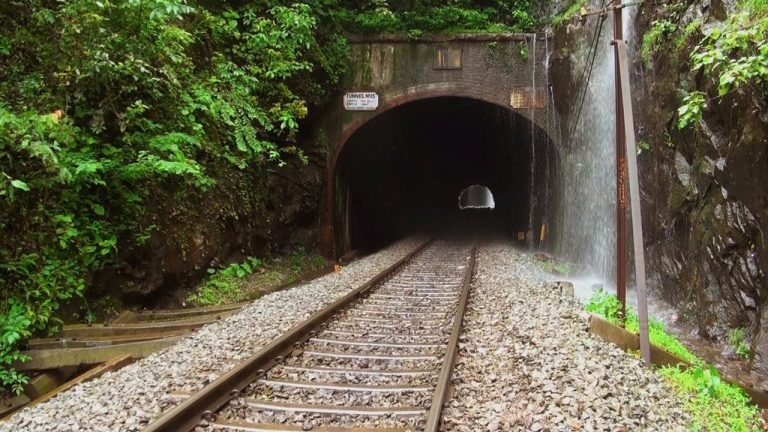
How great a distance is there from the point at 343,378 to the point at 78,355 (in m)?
2.79

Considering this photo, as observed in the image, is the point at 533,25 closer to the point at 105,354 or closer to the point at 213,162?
the point at 213,162

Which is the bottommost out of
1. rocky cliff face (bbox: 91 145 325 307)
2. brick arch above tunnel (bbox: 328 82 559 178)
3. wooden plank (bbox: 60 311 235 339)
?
wooden plank (bbox: 60 311 235 339)

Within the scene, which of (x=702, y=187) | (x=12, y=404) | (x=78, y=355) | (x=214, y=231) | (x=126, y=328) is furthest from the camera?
(x=214, y=231)

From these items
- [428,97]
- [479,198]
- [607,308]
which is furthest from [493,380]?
[479,198]

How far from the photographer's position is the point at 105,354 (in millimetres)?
5090

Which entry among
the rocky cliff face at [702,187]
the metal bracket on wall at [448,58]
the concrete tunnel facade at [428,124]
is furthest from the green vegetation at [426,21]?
the rocky cliff face at [702,187]

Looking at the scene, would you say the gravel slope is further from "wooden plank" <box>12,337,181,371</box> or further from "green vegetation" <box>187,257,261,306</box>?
"green vegetation" <box>187,257,261,306</box>

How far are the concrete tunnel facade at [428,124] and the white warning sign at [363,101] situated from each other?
5cm

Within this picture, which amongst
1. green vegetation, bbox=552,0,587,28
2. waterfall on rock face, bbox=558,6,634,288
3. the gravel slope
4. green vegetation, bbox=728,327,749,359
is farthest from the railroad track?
green vegetation, bbox=552,0,587,28

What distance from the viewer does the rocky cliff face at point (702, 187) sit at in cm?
560

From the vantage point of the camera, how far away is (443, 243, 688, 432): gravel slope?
3.23 m

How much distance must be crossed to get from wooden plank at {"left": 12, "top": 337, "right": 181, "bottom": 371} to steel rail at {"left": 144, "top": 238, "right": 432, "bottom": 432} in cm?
145

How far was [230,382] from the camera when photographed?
12.1 feet

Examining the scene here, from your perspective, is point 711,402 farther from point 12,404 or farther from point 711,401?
point 12,404
